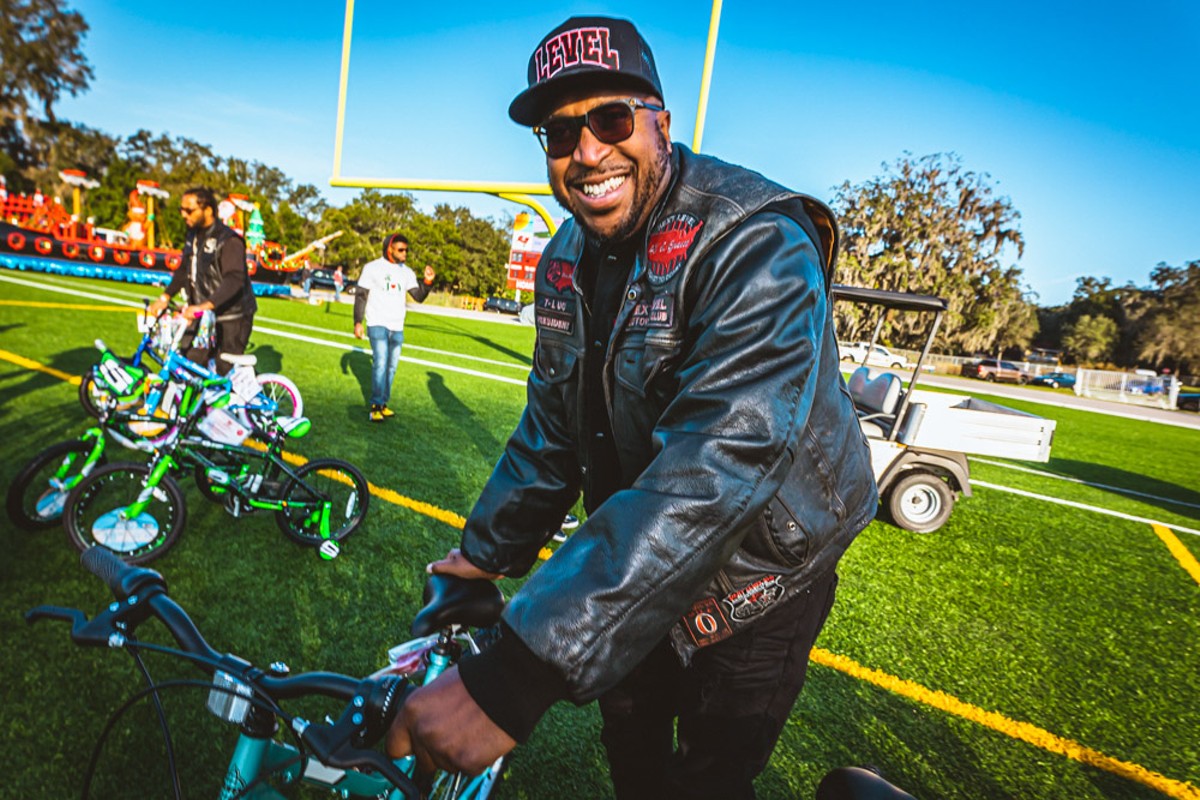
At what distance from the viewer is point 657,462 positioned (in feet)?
3.13

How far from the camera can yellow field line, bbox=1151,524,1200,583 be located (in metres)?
5.63

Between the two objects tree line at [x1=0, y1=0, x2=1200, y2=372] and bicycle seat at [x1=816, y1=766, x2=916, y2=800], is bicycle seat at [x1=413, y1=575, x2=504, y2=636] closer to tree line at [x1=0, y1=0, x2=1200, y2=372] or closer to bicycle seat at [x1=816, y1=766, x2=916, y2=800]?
bicycle seat at [x1=816, y1=766, x2=916, y2=800]

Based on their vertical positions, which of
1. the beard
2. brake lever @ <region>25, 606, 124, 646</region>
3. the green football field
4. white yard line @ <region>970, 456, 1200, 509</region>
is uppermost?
the beard

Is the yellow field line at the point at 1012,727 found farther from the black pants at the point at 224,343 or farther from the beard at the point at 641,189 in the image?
the black pants at the point at 224,343

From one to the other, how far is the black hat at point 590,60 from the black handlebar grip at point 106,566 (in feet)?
3.96

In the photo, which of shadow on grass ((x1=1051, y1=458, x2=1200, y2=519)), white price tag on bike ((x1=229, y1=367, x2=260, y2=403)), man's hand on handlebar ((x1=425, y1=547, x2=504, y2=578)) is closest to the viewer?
man's hand on handlebar ((x1=425, y1=547, x2=504, y2=578))

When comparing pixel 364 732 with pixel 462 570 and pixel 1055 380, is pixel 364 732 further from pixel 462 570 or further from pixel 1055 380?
pixel 1055 380

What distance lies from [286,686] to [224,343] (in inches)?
241

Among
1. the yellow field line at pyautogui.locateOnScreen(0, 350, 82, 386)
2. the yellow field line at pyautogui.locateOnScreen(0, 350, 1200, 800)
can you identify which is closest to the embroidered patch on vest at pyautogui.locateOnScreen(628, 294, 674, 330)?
the yellow field line at pyautogui.locateOnScreen(0, 350, 1200, 800)

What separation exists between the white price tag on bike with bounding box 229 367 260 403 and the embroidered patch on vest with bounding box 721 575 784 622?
392 cm

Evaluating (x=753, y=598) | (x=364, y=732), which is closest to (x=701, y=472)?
(x=753, y=598)

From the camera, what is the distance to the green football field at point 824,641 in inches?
92.7

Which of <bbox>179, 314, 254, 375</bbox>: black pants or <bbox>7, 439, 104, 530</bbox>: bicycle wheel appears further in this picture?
<bbox>179, 314, 254, 375</bbox>: black pants

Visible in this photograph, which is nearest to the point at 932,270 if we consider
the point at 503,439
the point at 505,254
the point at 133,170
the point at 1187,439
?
the point at 1187,439
